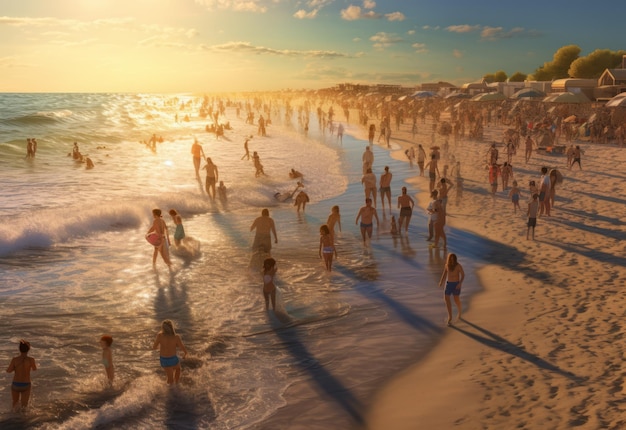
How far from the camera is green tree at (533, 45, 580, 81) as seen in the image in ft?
295

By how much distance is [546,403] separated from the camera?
6465 millimetres

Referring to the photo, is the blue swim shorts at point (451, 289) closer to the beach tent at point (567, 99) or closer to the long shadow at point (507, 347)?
the long shadow at point (507, 347)

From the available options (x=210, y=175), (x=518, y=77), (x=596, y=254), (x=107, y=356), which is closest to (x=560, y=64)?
(x=518, y=77)

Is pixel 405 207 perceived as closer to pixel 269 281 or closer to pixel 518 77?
pixel 269 281

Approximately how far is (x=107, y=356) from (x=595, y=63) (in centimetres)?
8652

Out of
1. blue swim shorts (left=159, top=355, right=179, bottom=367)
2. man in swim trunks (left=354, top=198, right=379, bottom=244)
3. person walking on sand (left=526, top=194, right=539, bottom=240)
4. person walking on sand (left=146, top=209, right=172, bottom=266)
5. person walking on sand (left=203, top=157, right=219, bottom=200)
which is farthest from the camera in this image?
person walking on sand (left=203, top=157, right=219, bottom=200)

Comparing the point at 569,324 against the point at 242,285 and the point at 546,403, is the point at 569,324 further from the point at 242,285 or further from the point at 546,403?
the point at 242,285

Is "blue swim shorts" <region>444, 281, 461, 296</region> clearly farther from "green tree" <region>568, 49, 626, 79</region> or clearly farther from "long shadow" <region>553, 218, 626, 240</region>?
"green tree" <region>568, 49, 626, 79</region>

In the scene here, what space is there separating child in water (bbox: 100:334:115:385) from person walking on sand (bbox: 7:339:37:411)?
83 cm

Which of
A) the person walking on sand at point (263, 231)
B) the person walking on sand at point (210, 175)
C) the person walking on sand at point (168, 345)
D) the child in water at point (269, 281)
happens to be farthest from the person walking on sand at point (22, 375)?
the person walking on sand at point (210, 175)

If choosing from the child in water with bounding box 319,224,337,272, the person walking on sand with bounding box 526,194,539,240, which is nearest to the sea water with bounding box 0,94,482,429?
the child in water with bounding box 319,224,337,272

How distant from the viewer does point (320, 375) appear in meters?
7.55

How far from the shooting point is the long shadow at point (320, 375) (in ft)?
22.3

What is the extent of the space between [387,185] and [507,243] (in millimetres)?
4602
